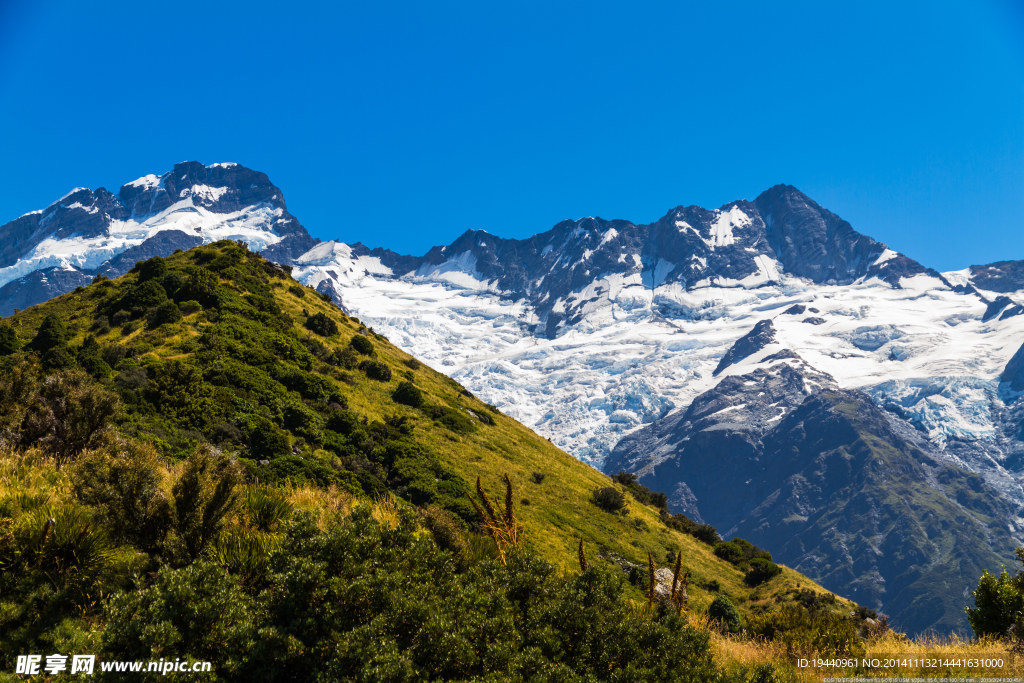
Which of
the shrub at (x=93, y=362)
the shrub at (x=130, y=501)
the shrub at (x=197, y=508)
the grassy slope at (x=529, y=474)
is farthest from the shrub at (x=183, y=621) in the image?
the shrub at (x=93, y=362)

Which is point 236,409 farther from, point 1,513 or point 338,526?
point 338,526

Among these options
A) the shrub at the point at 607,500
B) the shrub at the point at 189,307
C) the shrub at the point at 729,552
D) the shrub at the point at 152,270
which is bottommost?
the shrub at the point at 729,552

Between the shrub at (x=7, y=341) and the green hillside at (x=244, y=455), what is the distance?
118 mm

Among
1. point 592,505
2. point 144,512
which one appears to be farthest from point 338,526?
Result: point 592,505

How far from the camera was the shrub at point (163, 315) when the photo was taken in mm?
34594

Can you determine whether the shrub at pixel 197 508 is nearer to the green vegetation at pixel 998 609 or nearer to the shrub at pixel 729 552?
the green vegetation at pixel 998 609

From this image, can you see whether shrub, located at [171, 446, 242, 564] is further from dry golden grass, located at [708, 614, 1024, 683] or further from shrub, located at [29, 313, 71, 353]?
shrub, located at [29, 313, 71, 353]

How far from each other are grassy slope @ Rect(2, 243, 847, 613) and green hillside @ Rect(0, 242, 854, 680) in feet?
0.65

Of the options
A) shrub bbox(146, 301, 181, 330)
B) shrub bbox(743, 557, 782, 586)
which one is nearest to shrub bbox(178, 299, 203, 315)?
shrub bbox(146, 301, 181, 330)

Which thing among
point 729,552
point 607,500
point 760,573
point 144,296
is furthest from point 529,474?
point 144,296

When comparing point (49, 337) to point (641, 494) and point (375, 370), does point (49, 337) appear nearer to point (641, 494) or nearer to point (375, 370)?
point (375, 370)

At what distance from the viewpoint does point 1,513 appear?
37.7ft

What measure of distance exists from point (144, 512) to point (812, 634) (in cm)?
1922

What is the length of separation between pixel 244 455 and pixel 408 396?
17.5m
